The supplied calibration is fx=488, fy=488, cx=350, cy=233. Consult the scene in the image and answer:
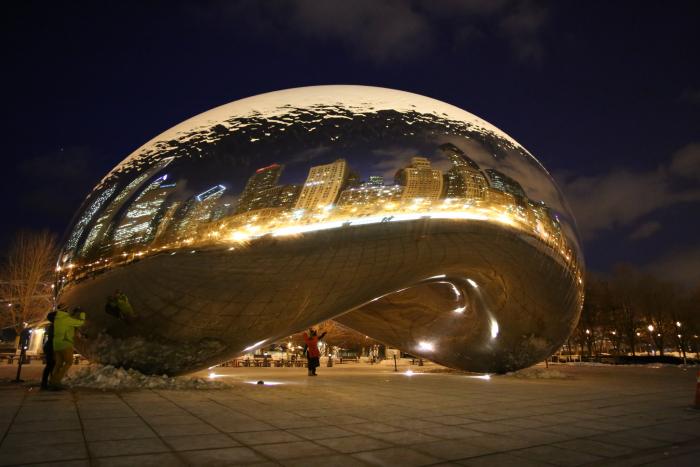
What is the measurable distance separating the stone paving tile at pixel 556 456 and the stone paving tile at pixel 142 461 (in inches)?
100

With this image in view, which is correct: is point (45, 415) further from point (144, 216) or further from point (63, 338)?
point (144, 216)

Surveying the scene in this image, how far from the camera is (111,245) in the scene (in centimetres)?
680

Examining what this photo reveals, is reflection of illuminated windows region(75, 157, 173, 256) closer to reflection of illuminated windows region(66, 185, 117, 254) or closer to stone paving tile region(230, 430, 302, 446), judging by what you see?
reflection of illuminated windows region(66, 185, 117, 254)

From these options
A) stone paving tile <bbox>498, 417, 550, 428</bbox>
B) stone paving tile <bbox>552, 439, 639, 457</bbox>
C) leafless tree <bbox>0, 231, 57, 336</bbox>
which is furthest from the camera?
leafless tree <bbox>0, 231, 57, 336</bbox>

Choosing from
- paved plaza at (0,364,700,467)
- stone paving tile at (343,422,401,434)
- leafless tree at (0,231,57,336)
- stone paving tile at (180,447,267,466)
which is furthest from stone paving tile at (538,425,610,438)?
leafless tree at (0,231,57,336)

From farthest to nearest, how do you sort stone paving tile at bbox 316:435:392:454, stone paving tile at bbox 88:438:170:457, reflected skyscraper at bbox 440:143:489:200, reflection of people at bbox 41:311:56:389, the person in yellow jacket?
reflected skyscraper at bbox 440:143:489:200
reflection of people at bbox 41:311:56:389
the person in yellow jacket
stone paving tile at bbox 316:435:392:454
stone paving tile at bbox 88:438:170:457

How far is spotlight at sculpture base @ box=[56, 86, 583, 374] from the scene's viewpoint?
21.6 ft

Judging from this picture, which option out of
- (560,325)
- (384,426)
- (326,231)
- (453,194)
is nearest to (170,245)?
(326,231)

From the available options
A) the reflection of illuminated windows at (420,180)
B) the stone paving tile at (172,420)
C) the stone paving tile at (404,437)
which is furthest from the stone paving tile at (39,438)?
the reflection of illuminated windows at (420,180)

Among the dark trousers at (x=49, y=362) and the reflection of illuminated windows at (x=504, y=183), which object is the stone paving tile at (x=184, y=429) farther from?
the reflection of illuminated windows at (x=504, y=183)

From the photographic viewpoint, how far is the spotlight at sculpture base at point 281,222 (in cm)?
660

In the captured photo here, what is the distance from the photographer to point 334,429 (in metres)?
4.62

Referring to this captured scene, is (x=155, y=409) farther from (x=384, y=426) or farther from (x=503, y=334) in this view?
(x=503, y=334)

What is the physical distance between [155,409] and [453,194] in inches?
195
